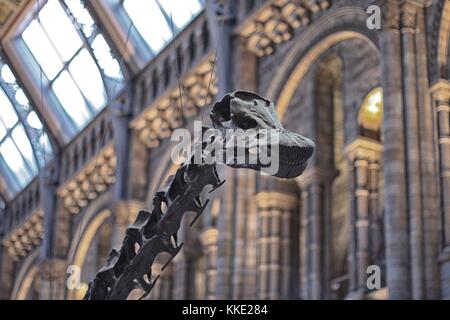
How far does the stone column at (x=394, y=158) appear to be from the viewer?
41.1 feet

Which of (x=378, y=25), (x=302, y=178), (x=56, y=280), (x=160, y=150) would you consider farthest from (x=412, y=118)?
(x=56, y=280)

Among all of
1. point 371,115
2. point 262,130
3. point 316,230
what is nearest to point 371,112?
point 371,115

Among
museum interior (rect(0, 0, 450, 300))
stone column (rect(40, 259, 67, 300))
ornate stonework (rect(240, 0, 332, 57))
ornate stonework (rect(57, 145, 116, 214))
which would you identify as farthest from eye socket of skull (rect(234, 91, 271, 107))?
stone column (rect(40, 259, 67, 300))

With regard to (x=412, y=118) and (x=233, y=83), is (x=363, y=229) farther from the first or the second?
(x=233, y=83)

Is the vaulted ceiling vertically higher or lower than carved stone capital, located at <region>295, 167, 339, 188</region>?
higher

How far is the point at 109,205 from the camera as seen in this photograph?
23.1 m

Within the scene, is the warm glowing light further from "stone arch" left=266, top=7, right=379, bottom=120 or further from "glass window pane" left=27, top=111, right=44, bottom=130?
"glass window pane" left=27, top=111, right=44, bottom=130

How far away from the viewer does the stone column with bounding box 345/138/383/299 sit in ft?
46.6

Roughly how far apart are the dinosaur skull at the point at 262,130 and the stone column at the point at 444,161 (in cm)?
746

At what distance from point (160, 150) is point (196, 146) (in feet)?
51.9

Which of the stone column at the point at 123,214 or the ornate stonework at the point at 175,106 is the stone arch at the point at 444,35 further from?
the stone column at the point at 123,214

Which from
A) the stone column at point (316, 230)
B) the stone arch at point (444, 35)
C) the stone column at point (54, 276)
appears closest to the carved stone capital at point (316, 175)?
the stone column at point (316, 230)

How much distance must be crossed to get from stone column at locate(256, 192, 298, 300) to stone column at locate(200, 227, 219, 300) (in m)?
1.48

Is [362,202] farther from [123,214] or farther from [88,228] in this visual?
[88,228]
